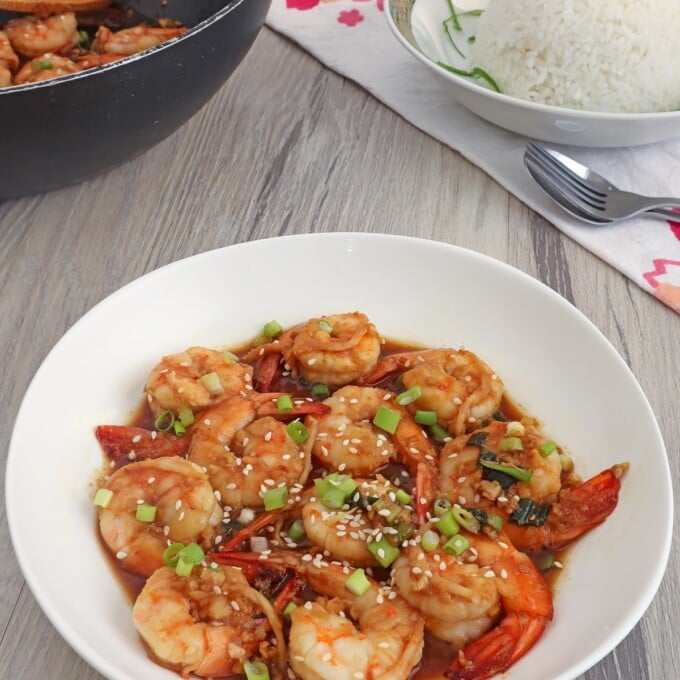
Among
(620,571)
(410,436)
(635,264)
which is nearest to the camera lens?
(620,571)

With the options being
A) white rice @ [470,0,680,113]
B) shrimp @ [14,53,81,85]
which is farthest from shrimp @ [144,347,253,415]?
white rice @ [470,0,680,113]

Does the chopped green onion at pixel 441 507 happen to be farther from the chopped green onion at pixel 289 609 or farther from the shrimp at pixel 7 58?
the shrimp at pixel 7 58

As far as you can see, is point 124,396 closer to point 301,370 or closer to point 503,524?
Result: point 301,370

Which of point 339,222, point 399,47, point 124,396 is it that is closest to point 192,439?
point 124,396

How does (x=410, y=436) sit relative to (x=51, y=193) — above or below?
above

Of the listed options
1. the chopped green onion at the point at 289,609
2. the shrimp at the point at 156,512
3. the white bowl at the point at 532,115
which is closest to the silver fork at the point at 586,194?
the white bowl at the point at 532,115
